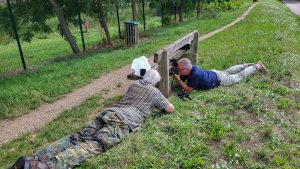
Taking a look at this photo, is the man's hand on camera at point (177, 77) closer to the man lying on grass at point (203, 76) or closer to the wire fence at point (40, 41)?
the man lying on grass at point (203, 76)

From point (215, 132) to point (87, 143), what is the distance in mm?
1781

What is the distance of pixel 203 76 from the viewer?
5.91 meters

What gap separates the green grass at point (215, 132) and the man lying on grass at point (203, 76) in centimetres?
17

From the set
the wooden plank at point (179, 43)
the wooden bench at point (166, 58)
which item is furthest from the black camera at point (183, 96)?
the wooden plank at point (179, 43)

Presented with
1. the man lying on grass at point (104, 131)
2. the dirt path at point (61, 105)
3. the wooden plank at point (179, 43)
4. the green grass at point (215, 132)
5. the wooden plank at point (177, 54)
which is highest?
the wooden plank at point (179, 43)

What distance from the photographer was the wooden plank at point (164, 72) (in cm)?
548

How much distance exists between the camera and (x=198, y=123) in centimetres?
464

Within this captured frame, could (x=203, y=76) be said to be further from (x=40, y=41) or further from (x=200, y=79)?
(x=40, y=41)

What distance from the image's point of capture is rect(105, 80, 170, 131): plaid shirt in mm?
4484

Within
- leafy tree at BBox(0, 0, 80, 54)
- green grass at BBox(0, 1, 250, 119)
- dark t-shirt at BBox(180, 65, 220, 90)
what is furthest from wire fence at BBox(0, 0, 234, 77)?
dark t-shirt at BBox(180, 65, 220, 90)

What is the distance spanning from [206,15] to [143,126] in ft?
58.0

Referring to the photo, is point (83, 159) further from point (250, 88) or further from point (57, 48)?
point (57, 48)

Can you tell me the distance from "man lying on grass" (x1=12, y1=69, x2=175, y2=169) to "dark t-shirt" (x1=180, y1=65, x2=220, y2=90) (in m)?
1.14

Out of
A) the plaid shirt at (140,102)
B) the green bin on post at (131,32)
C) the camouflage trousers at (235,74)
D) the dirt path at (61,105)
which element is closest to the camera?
the plaid shirt at (140,102)
